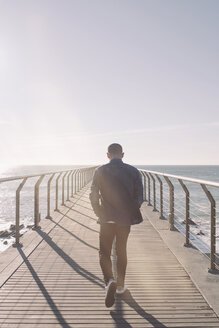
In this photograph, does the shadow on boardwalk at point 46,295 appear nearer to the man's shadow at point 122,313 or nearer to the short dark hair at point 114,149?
the man's shadow at point 122,313

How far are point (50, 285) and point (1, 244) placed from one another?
10.4 metres

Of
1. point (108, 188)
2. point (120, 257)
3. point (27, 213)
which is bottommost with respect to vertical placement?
point (27, 213)

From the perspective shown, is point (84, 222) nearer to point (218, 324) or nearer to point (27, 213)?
point (218, 324)

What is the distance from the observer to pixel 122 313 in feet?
9.57

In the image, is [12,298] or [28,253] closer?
[12,298]

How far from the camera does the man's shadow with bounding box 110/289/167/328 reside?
2.72m

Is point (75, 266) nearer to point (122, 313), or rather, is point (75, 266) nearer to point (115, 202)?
point (122, 313)

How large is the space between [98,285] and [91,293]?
0.78 feet

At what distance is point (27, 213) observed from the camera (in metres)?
23.8

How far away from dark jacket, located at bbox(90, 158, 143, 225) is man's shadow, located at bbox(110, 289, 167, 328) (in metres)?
0.80

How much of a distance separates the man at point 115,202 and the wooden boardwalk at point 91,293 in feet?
1.09

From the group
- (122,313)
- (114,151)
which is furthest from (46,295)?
(114,151)

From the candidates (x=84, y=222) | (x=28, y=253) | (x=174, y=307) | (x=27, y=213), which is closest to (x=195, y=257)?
(x=174, y=307)

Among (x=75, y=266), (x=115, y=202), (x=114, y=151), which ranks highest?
(x=114, y=151)
